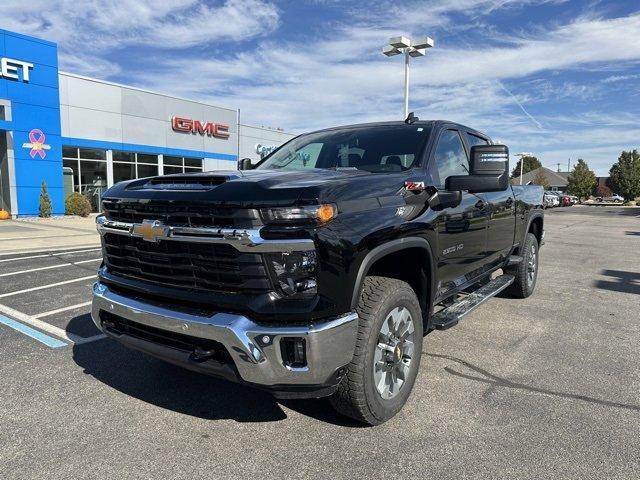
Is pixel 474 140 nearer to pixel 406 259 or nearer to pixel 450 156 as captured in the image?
pixel 450 156

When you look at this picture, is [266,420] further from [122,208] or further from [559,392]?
[559,392]

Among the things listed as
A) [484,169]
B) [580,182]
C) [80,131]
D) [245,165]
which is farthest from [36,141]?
[580,182]

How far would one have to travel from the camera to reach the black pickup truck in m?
2.50

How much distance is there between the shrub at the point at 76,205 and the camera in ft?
67.5

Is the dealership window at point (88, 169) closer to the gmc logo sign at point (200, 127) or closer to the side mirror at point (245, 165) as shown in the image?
the gmc logo sign at point (200, 127)

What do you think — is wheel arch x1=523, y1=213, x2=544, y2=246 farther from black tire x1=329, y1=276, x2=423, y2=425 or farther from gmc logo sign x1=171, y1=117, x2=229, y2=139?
gmc logo sign x1=171, y1=117, x2=229, y2=139

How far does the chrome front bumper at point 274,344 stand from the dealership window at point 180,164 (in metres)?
23.9

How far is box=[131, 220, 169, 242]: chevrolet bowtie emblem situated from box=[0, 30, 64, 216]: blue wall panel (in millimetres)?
18736

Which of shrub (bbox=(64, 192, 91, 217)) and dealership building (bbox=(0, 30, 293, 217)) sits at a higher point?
dealership building (bbox=(0, 30, 293, 217))

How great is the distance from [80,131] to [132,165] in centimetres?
307

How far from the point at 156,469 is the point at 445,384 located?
207cm

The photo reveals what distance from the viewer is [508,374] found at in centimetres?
386

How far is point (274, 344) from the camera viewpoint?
2.45 meters

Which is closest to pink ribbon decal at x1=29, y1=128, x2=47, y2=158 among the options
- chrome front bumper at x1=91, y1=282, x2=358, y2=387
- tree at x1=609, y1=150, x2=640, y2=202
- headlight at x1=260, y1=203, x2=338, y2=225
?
chrome front bumper at x1=91, y1=282, x2=358, y2=387
